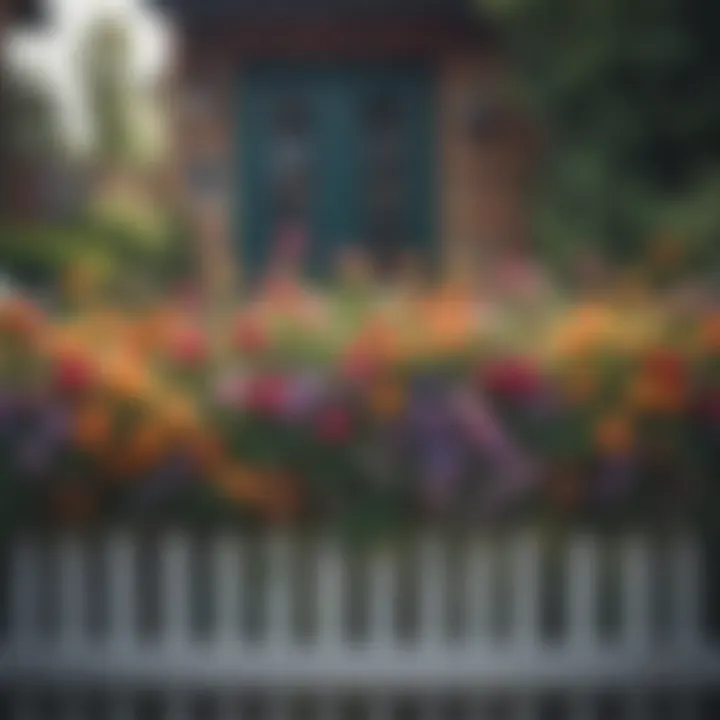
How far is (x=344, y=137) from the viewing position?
8516 millimetres

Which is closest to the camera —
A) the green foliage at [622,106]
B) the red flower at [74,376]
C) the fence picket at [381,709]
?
the red flower at [74,376]

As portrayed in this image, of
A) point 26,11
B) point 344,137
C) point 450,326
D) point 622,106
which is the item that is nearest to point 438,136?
point 344,137

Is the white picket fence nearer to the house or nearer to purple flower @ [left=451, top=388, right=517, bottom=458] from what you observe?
purple flower @ [left=451, top=388, right=517, bottom=458]

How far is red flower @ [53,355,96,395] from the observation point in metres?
3.82

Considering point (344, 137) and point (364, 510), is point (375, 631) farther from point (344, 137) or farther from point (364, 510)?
point (344, 137)

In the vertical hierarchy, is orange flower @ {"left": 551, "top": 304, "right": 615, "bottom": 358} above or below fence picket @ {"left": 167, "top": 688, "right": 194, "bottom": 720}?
above

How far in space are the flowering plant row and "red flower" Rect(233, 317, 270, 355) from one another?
0.08m

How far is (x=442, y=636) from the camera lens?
12.9ft

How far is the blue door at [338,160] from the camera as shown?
27.8 ft

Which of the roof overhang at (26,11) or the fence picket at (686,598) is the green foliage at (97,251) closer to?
the roof overhang at (26,11)

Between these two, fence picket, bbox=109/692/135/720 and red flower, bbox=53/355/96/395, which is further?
fence picket, bbox=109/692/135/720

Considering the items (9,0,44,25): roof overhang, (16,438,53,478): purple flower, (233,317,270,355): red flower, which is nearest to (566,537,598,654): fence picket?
(233,317,270,355): red flower

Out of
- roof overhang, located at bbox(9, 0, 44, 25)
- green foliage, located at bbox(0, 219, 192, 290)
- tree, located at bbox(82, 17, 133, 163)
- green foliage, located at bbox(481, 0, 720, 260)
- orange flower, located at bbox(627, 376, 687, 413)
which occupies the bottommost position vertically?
orange flower, located at bbox(627, 376, 687, 413)

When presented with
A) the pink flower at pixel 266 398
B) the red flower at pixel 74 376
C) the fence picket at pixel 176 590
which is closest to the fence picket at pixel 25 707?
the fence picket at pixel 176 590
